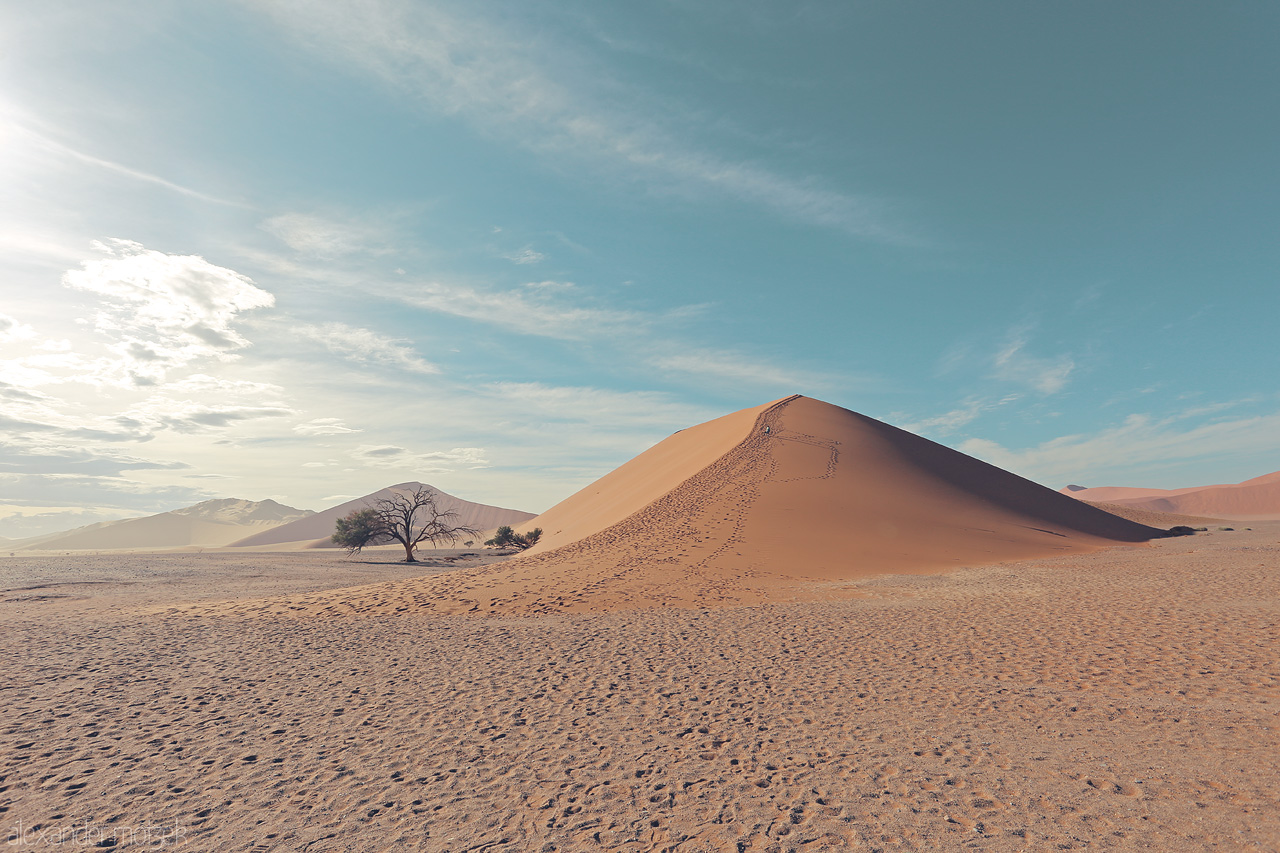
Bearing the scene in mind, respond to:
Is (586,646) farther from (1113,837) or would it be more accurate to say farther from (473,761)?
(1113,837)

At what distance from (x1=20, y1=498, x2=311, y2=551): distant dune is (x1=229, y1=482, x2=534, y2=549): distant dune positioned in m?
20.0

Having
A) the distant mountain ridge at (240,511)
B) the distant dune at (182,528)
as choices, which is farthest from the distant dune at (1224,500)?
the distant mountain ridge at (240,511)

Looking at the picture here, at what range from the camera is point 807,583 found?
18062 millimetres

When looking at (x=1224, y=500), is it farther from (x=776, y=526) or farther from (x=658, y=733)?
(x=658, y=733)

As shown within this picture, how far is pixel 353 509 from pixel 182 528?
75.0 metres

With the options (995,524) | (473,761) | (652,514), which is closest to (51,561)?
(652,514)

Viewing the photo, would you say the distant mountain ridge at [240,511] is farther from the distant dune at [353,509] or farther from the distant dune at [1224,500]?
the distant dune at [1224,500]

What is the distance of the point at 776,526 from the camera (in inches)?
951

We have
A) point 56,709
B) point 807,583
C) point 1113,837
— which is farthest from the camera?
point 807,583

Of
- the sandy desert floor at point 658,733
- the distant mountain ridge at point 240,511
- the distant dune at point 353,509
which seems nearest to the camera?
the sandy desert floor at point 658,733

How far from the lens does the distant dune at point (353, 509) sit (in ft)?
352

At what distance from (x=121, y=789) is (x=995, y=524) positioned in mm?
32840

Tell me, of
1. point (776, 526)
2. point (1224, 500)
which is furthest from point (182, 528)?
point (1224, 500)

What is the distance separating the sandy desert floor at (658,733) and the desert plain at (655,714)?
4 cm
